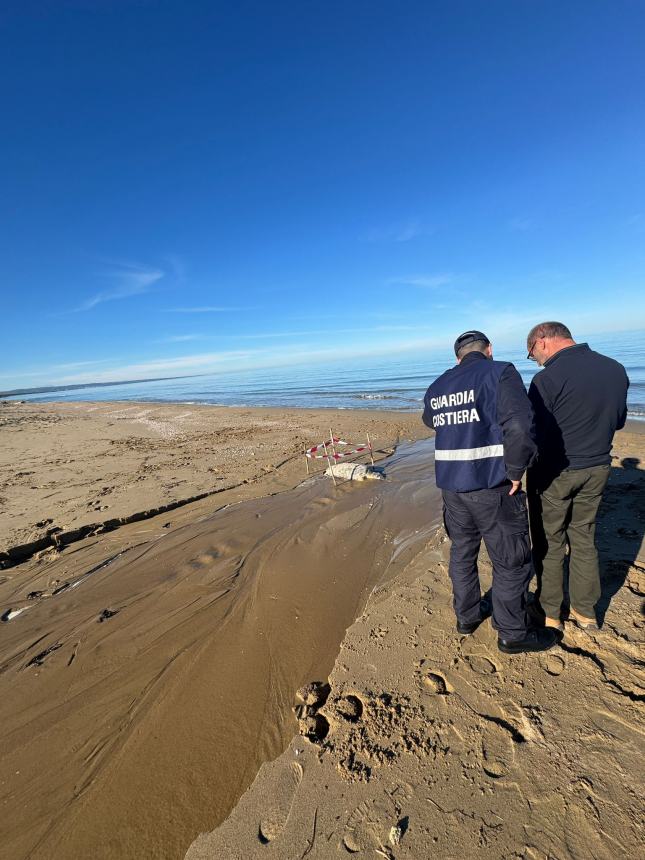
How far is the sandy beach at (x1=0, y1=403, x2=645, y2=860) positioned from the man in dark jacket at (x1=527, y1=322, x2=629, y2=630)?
474 mm

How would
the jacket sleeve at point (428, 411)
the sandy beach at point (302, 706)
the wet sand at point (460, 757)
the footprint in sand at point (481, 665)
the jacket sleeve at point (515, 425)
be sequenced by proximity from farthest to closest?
the jacket sleeve at point (428, 411)
the footprint in sand at point (481, 665)
the jacket sleeve at point (515, 425)
the sandy beach at point (302, 706)
the wet sand at point (460, 757)

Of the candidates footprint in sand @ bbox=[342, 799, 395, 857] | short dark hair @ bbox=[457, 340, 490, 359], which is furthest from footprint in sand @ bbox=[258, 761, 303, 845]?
short dark hair @ bbox=[457, 340, 490, 359]

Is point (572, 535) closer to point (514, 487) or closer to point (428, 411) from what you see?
point (514, 487)

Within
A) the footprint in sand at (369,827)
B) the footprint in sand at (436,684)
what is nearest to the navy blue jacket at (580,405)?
the footprint in sand at (436,684)

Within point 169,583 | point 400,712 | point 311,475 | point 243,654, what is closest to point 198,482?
point 311,475

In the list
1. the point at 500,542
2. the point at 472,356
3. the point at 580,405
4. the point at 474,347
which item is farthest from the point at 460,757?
the point at 474,347

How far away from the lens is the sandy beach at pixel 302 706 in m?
2.01

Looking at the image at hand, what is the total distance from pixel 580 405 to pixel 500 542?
126 centimetres

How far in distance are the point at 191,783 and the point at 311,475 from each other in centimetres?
680

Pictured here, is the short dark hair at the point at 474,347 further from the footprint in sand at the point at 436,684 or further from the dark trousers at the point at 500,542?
the footprint in sand at the point at 436,684

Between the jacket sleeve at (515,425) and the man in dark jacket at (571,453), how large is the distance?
16.0 inches

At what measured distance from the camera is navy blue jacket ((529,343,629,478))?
9.37 feet

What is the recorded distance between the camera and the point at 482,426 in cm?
276

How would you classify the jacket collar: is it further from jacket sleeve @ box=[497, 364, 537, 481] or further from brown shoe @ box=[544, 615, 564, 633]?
brown shoe @ box=[544, 615, 564, 633]
